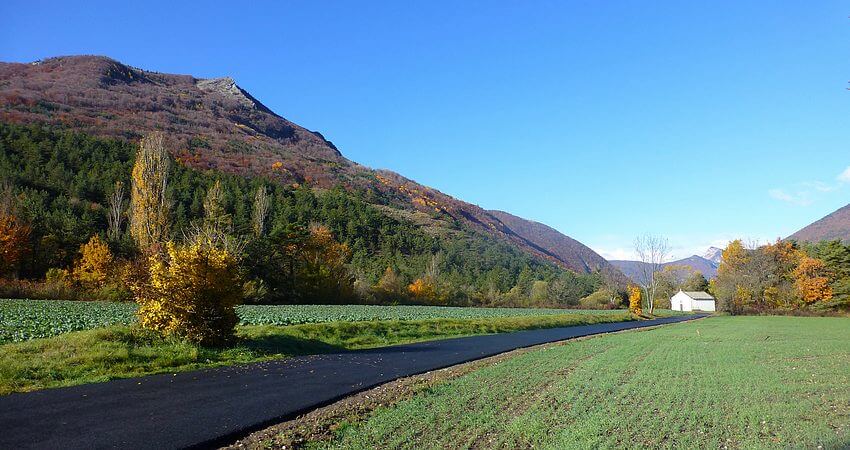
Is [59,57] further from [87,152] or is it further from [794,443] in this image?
[794,443]

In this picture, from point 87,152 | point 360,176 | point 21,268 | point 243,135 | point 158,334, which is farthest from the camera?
point 360,176

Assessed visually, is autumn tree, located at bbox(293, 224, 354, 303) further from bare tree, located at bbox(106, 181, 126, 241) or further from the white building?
the white building

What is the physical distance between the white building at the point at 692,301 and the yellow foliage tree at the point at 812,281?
30754 mm

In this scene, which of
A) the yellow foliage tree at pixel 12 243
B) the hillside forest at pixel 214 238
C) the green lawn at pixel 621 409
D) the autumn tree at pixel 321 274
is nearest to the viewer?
the green lawn at pixel 621 409

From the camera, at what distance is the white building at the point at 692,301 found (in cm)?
10275

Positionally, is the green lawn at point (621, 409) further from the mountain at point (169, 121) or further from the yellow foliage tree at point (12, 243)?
the mountain at point (169, 121)

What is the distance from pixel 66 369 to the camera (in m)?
12.7

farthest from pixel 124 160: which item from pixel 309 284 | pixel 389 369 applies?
pixel 389 369

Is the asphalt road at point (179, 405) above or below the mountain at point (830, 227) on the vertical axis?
below

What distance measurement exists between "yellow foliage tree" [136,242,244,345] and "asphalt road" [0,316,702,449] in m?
2.90

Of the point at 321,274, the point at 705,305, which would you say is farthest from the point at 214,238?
the point at 705,305

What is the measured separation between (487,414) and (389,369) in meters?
7.02

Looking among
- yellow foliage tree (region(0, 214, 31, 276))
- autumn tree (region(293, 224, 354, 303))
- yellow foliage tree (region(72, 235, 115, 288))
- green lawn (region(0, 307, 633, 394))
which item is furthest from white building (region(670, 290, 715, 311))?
yellow foliage tree (region(0, 214, 31, 276))

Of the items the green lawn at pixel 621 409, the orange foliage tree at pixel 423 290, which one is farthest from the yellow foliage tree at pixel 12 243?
the green lawn at pixel 621 409
